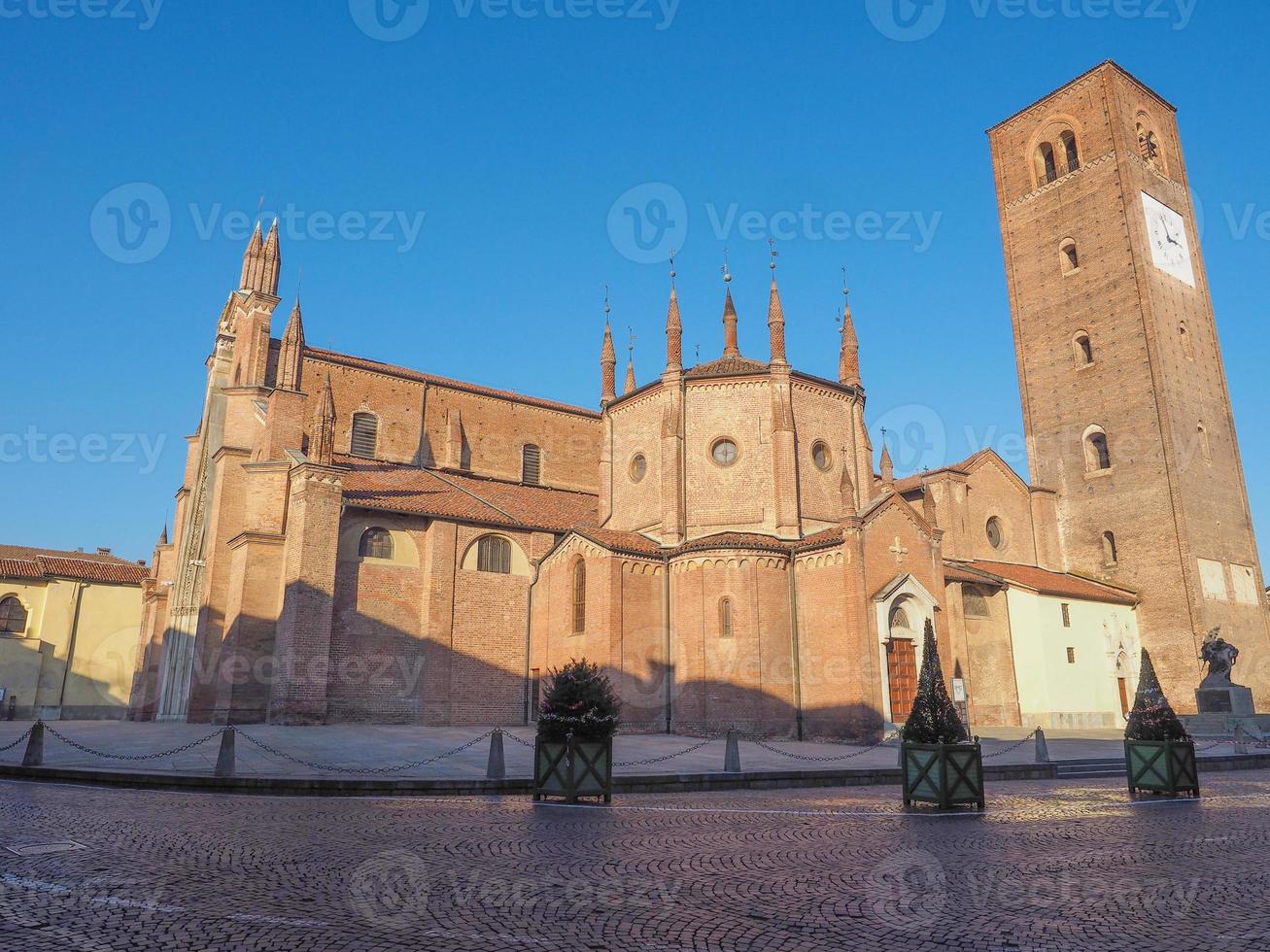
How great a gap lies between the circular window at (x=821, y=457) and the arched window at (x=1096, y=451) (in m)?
14.5

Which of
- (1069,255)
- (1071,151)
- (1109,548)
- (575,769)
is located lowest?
(575,769)

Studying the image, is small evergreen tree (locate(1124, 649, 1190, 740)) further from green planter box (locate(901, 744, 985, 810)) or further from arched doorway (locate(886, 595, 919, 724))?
arched doorway (locate(886, 595, 919, 724))

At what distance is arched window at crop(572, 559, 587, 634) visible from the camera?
27.7m

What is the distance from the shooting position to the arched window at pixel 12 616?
3900 centimetres

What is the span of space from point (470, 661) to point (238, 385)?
1304 centimetres

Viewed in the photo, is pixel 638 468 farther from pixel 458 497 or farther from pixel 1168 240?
pixel 1168 240

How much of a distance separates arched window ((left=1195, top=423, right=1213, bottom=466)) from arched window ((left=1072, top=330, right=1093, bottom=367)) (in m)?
5.18

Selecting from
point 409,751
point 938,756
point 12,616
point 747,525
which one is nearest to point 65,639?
point 12,616

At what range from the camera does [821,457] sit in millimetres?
30250

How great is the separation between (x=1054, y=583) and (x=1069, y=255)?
16.4 m

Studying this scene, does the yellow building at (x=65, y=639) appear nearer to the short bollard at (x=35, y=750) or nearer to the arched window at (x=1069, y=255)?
the short bollard at (x=35, y=750)

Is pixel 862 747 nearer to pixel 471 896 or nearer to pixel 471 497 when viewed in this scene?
pixel 471 497

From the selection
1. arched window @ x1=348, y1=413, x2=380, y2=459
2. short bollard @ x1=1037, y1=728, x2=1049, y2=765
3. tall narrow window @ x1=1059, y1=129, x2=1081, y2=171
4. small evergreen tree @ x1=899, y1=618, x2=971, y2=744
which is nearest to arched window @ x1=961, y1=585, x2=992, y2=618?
short bollard @ x1=1037, y1=728, x2=1049, y2=765

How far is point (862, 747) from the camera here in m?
23.0
